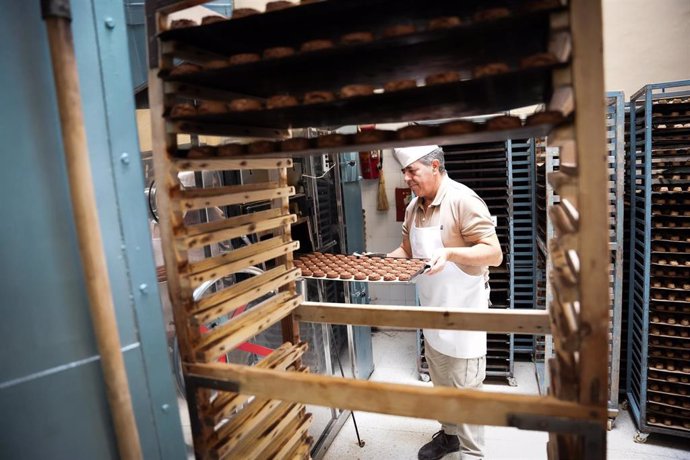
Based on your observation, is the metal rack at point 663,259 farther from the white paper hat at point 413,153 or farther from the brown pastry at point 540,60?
the brown pastry at point 540,60

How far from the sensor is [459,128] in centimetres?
99

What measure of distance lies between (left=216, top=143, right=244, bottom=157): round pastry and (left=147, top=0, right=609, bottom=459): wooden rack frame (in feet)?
A: 0.35

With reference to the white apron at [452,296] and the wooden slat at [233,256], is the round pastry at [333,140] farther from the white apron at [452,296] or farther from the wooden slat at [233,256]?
the white apron at [452,296]

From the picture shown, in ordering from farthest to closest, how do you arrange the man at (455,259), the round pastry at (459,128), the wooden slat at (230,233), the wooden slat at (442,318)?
the man at (455,259) < the wooden slat at (442,318) < the wooden slat at (230,233) < the round pastry at (459,128)

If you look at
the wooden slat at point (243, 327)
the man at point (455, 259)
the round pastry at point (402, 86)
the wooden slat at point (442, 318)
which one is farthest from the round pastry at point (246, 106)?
the man at point (455, 259)

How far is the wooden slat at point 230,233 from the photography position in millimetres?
1210

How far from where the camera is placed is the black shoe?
294cm

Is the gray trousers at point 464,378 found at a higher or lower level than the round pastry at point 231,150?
lower

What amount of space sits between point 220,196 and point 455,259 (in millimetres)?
1642

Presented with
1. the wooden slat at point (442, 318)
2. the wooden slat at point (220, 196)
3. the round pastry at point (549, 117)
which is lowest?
the wooden slat at point (442, 318)

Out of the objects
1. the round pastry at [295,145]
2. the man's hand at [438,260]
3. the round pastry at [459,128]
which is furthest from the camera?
the man's hand at [438,260]

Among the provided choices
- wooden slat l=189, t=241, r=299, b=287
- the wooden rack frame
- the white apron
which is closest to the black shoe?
the white apron

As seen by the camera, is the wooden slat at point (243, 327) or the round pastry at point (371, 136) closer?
the round pastry at point (371, 136)

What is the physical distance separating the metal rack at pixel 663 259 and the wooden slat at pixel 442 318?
6.28ft
